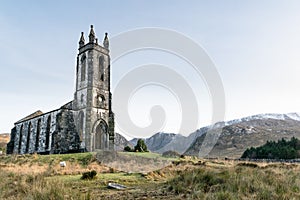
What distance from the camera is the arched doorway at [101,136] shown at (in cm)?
3098

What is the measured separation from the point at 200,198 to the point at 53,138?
26682 millimetres

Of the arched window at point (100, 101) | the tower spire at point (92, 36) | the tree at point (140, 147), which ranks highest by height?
the tower spire at point (92, 36)

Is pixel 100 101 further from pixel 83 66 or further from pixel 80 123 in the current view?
pixel 83 66

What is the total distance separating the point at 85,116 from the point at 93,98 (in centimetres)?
229

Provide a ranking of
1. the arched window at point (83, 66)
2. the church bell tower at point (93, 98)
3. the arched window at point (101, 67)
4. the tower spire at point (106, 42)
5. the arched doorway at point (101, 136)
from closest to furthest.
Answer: the church bell tower at point (93, 98) → the arched doorway at point (101, 136) → the arched window at point (83, 66) → the arched window at point (101, 67) → the tower spire at point (106, 42)

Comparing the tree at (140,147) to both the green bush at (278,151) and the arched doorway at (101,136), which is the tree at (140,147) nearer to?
the arched doorway at (101,136)

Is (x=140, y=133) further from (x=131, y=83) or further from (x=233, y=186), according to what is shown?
(x=233, y=186)

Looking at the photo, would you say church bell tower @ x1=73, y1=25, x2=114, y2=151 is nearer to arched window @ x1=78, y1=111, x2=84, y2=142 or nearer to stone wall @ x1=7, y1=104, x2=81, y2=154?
arched window @ x1=78, y1=111, x2=84, y2=142

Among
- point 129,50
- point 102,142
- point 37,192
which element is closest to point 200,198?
point 37,192

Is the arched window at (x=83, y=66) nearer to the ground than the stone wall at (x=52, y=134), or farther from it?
farther from it

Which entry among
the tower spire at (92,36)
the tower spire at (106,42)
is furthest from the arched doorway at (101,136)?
the tower spire at (92,36)

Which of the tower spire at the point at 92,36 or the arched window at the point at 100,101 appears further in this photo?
the tower spire at the point at 92,36

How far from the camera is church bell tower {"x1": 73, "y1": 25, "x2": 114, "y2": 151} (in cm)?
3003

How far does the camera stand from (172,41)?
17172 mm
